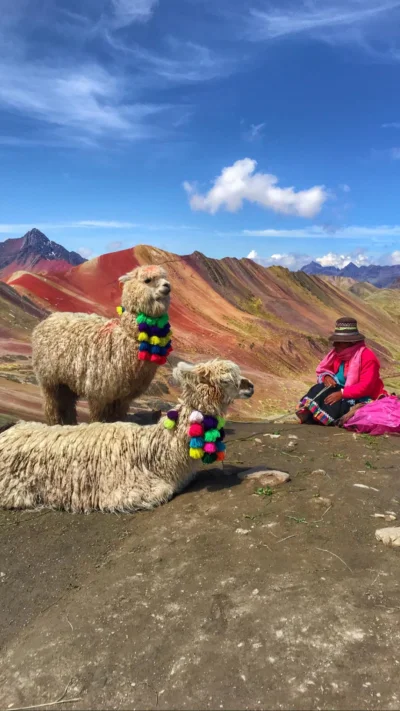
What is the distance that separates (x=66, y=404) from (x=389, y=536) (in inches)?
164

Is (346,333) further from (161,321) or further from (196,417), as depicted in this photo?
(196,417)

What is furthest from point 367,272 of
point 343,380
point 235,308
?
point 343,380

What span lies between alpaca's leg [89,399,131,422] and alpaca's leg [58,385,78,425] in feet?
1.70

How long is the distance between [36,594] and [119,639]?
2.93ft

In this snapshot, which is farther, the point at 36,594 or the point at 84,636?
the point at 36,594

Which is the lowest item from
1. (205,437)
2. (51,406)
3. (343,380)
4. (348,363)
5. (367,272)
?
(51,406)

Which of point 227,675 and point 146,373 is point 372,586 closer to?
point 227,675

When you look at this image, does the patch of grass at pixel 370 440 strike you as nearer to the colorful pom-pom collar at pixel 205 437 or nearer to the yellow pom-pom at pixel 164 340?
the colorful pom-pom collar at pixel 205 437

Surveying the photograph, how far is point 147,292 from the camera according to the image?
16.8 ft

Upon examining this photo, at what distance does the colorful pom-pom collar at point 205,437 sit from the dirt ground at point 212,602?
358 millimetres

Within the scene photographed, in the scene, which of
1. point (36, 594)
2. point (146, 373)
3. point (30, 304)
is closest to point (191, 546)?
point (36, 594)

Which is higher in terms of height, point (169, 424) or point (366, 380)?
point (366, 380)

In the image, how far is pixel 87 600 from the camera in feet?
8.59

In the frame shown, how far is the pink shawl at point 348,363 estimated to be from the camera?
19.5 ft
